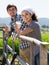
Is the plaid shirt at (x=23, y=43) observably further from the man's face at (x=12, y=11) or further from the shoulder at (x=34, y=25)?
the man's face at (x=12, y=11)

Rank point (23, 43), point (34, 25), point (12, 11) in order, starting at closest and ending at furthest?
point (34, 25), point (23, 43), point (12, 11)

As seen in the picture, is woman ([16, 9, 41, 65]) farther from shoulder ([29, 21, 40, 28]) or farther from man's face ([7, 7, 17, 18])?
man's face ([7, 7, 17, 18])

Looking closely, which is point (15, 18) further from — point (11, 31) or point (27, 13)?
point (27, 13)

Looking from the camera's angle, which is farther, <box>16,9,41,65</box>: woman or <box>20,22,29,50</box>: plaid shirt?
<box>20,22,29,50</box>: plaid shirt

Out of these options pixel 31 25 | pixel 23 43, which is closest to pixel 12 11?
pixel 23 43

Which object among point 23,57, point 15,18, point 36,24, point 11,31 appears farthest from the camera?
point 11,31

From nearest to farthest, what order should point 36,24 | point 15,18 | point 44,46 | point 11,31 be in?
point 44,46 < point 36,24 < point 15,18 < point 11,31

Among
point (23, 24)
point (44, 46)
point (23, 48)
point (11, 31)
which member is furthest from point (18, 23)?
point (44, 46)

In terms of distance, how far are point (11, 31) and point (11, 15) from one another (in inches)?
16.2

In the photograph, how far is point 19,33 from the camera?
4.18 meters

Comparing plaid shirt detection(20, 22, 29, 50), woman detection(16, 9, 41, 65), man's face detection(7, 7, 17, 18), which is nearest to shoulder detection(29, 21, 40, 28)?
woman detection(16, 9, 41, 65)

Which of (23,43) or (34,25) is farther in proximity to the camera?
(23,43)

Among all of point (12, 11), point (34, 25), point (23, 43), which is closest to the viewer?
point (34, 25)

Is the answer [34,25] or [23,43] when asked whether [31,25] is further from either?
[23,43]
